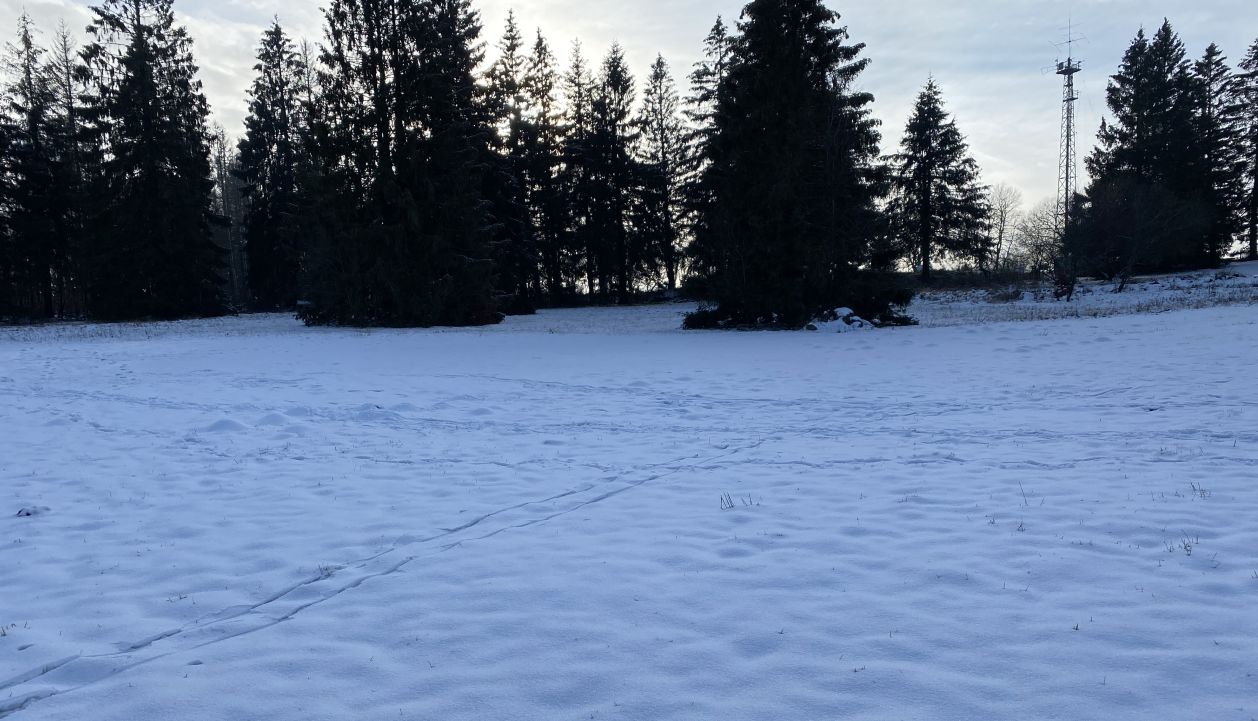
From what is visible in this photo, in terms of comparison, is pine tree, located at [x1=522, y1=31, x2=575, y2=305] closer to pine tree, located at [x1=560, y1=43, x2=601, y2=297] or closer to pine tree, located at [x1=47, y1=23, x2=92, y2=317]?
pine tree, located at [x1=560, y1=43, x2=601, y2=297]

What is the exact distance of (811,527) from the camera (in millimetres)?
4770

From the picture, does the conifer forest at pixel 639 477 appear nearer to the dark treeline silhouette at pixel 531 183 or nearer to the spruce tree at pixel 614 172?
the dark treeline silhouette at pixel 531 183

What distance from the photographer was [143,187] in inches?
1321

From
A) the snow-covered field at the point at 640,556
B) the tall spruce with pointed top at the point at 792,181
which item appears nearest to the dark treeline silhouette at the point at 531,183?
the tall spruce with pointed top at the point at 792,181

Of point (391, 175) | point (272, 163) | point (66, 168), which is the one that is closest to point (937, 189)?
point (391, 175)

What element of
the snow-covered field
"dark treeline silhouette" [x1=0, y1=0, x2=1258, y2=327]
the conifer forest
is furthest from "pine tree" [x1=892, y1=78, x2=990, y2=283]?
the snow-covered field

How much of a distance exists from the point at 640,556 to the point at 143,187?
38724 mm

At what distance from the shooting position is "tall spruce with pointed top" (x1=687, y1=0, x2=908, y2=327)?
72.4 ft

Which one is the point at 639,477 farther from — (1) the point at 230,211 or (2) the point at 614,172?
(1) the point at 230,211

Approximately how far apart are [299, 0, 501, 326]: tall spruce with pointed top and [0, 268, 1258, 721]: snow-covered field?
17153 mm

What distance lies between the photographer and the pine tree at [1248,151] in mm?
42125

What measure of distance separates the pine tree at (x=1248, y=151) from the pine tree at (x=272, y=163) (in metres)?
56.7

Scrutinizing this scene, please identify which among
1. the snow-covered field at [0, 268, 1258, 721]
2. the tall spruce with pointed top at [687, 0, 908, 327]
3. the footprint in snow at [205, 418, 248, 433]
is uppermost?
the tall spruce with pointed top at [687, 0, 908, 327]

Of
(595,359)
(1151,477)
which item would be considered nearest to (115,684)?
(1151,477)
